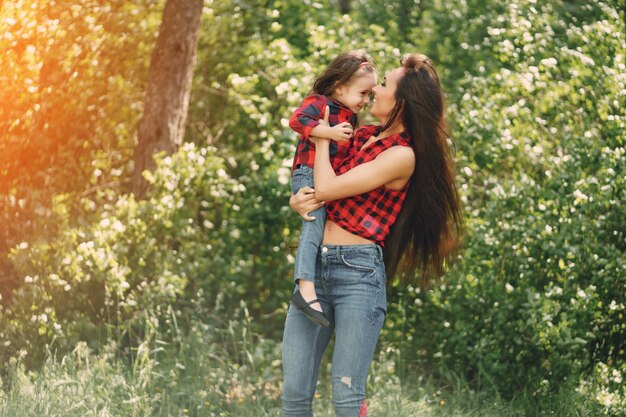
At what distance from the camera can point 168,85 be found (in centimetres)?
740

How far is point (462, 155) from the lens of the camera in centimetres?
667

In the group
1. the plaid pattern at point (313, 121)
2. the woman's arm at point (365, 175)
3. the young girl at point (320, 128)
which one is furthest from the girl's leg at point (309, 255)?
the plaid pattern at point (313, 121)

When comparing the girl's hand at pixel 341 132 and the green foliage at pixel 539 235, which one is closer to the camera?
the girl's hand at pixel 341 132

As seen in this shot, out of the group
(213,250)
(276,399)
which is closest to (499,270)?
(276,399)

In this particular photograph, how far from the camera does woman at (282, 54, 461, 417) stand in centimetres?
356

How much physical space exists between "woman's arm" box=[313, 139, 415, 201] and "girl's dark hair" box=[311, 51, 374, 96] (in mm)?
412

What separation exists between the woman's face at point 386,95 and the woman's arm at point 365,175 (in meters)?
0.17

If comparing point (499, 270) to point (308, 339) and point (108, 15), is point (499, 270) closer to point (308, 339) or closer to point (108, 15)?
point (308, 339)

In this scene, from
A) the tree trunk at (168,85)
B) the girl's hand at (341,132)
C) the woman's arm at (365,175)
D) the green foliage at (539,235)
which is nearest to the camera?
the woman's arm at (365,175)

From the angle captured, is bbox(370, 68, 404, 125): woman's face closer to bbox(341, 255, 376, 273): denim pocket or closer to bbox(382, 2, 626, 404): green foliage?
bbox(341, 255, 376, 273): denim pocket

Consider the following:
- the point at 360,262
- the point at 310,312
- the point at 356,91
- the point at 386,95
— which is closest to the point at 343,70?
the point at 356,91

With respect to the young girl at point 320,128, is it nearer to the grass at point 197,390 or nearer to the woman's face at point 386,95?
the woman's face at point 386,95

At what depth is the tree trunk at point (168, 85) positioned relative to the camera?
736cm

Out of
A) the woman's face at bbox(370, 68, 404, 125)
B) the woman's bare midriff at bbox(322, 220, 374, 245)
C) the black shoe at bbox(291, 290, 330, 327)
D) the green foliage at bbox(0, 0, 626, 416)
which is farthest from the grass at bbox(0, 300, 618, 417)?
the woman's face at bbox(370, 68, 404, 125)
